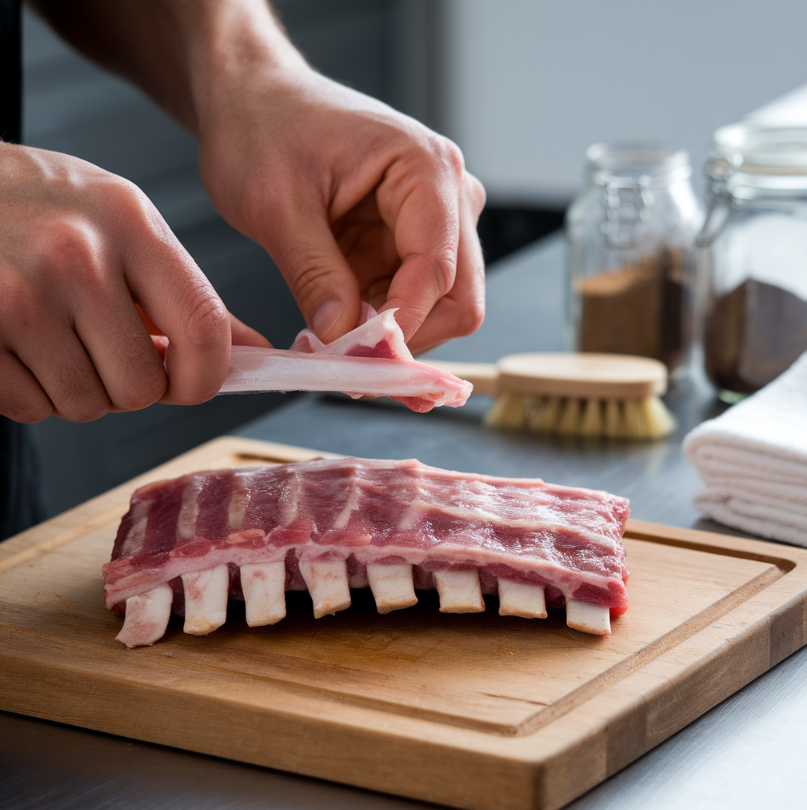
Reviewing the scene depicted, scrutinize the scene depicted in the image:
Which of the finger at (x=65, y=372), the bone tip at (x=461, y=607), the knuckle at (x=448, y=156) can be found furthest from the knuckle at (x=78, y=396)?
the knuckle at (x=448, y=156)

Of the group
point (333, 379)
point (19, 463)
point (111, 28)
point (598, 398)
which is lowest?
point (19, 463)

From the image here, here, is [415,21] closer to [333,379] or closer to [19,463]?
[19,463]

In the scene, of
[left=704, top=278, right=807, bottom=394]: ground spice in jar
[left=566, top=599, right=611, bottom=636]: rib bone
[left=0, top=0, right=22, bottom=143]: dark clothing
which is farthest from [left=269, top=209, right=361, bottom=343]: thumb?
[left=704, top=278, right=807, bottom=394]: ground spice in jar

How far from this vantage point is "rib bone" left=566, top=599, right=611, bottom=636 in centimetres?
113

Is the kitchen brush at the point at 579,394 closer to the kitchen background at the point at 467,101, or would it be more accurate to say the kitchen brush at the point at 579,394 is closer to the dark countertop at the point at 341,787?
the dark countertop at the point at 341,787

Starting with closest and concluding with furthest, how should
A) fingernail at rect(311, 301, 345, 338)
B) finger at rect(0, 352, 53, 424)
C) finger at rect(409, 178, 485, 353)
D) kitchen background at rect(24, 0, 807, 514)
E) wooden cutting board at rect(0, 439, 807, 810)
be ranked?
wooden cutting board at rect(0, 439, 807, 810)
finger at rect(0, 352, 53, 424)
fingernail at rect(311, 301, 345, 338)
finger at rect(409, 178, 485, 353)
kitchen background at rect(24, 0, 807, 514)

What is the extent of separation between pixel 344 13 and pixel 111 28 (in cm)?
306

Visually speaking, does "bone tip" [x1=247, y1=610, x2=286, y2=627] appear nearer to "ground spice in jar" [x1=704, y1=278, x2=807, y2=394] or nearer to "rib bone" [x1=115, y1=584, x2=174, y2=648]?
"rib bone" [x1=115, y1=584, x2=174, y2=648]

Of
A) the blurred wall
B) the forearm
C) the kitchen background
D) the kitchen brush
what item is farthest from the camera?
the blurred wall

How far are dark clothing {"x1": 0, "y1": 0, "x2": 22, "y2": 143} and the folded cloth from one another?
3.94ft

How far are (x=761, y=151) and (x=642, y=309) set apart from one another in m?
0.36

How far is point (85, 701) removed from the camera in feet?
3.54

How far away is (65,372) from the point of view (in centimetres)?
106

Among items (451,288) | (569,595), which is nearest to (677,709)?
(569,595)
